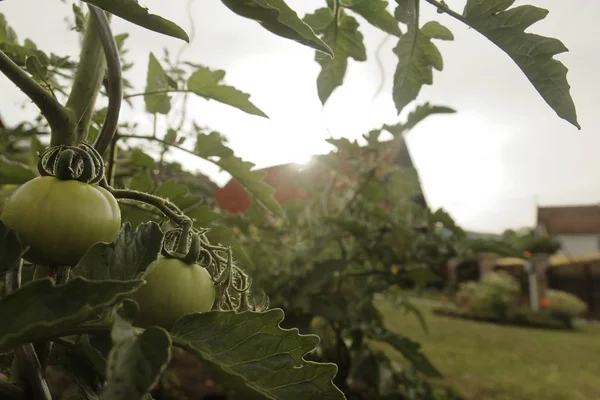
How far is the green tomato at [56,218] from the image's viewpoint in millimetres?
475

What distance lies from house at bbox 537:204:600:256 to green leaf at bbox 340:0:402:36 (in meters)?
30.3

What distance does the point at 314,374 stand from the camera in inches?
17.3

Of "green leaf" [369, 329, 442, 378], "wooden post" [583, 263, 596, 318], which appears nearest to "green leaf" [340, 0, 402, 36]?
"green leaf" [369, 329, 442, 378]

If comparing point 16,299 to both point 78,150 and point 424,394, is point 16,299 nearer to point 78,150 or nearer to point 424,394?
point 78,150

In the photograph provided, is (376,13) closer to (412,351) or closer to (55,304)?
(55,304)

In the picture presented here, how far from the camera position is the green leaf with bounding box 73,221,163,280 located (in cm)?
48

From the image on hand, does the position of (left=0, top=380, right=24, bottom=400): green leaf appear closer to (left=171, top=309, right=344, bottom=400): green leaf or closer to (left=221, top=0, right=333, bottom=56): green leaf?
(left=171, top=309, right=344, bottom=400): green leaf

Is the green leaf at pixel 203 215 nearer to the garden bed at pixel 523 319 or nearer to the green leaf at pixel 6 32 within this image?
the green leaf at pixel 6 32

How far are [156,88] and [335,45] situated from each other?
0.50 meters

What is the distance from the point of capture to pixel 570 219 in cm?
2952

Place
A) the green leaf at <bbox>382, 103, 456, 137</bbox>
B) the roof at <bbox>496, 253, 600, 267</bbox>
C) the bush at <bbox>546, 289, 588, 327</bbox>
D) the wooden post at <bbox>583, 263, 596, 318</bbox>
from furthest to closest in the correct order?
the roof at <bbox>496, 253, 600, 267</bbox> < the wooden post at <bbox>583, 263, 596, 318</bbox> < the bush at <bbox>546, 289, 588, 327</bbox> < the green leaf at <bbox>382, 103, 456, 137</bbox>

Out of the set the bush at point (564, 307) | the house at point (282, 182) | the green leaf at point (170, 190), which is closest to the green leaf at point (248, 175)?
the green leaf at point (170, 190)

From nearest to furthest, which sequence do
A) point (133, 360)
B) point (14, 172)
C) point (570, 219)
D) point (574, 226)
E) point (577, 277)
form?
point (133, 360) → point (14, 172) → point (577, 277) → point (574, 226) → point (570, 219)

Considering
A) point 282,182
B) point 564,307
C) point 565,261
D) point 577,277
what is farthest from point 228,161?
point 565,261
